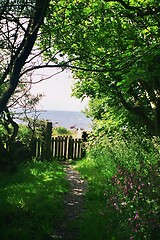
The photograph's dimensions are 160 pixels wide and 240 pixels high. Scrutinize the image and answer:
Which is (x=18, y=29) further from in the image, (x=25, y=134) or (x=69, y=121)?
(x=69, y=121)

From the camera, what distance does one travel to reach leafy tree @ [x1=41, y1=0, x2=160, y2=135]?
708 centimetres

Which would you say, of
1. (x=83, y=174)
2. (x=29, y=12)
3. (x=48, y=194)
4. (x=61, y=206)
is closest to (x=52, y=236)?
(x=61, y=206)

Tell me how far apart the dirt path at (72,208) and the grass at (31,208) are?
6.5 inches

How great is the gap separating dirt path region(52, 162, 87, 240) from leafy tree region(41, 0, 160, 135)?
3.26 metres

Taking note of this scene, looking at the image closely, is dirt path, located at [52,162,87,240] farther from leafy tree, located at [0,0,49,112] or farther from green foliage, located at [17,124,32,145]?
green foliage, located at [17,124,32,145]

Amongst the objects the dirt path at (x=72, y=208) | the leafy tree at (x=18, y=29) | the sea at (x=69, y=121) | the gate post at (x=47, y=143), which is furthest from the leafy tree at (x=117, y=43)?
the gate post at (x=47, y=143)

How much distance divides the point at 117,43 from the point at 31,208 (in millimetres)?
6142

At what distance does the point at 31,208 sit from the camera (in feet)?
21.2

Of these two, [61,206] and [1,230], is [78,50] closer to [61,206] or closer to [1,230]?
[61,206]

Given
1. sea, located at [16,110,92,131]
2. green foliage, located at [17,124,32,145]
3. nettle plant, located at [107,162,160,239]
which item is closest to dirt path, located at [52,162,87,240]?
nettle plant, located at [107,162,160,239]

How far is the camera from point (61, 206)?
7020mm

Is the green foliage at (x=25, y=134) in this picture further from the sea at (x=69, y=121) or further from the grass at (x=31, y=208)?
the grass at (x=31, y=208)

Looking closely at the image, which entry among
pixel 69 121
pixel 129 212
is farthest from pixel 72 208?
pixel 69 121

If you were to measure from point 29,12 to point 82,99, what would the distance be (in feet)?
32.8
